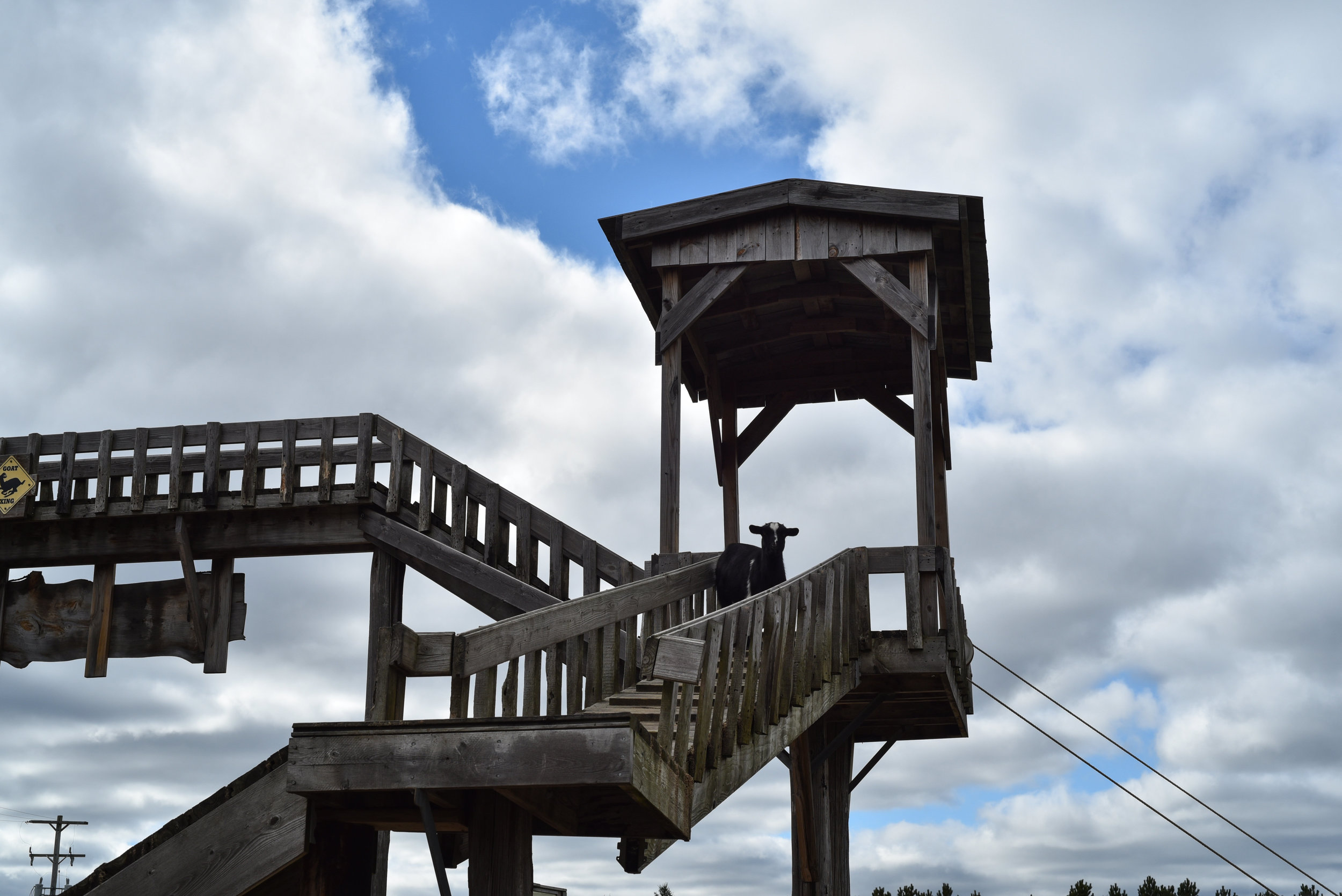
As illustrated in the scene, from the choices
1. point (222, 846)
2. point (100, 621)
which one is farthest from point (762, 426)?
point (222, 846)

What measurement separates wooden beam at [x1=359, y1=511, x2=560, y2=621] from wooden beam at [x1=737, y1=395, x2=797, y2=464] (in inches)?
134

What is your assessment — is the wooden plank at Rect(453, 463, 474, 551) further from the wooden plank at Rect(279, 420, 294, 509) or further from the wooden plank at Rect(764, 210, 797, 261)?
the wooden plank at Rect(764, 210, 797, 261)

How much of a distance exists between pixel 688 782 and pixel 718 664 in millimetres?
632

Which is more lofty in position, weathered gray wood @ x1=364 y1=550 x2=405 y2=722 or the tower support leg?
weathered gray wood @ x1=364 y1=550 x2=405 y2=722

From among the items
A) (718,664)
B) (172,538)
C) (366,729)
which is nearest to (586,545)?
(172,538)

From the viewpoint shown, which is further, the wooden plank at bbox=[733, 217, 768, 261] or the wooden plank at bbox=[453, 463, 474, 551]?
the wooden plank at bbox=[453, 463, 474, 551]

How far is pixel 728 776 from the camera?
6750 mm

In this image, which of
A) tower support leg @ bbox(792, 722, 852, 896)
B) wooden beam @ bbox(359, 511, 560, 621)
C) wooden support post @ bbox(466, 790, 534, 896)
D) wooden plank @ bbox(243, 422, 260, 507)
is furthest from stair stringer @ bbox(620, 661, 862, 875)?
wooden plank @ bbox(243, 422, 260, 507)

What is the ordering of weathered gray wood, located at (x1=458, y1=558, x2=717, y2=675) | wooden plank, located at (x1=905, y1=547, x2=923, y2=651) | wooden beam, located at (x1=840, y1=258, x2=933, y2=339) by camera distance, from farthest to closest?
wooden beam, located at (x1=840, y1=258, x2=933, y2=339) → wooden plank, located at (x1=905, y1=547, x2=923, y2=651) → weathered gray wood, located at (x1=458, y1=558, x2=717, y2=675)

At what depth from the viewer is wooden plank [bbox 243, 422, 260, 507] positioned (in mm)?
13734

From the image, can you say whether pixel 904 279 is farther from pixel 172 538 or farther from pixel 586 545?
pixel 172 538

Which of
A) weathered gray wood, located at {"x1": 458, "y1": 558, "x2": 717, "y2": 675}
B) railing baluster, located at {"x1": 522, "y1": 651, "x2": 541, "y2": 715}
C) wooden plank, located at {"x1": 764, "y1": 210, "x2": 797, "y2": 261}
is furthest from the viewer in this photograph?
wooden plank, located at {"x1": 764, "y1": 210, "x2": 797, "y2": 261}

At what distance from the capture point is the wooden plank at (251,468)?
13.7 m

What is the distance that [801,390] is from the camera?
49.7 ft
